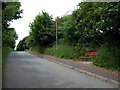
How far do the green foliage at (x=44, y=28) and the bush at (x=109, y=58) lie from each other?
57.1 feet

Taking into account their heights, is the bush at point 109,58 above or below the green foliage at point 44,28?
below

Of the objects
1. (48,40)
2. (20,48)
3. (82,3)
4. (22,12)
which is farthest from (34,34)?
(20,48)

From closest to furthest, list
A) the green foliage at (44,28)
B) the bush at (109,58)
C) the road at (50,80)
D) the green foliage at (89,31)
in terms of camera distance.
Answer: the road at (50,80)
the green foliage at (89,31)
the bush at (109,58)
the green foliage at (44,28)

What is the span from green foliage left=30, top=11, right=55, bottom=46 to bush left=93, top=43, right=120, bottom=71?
685 inches

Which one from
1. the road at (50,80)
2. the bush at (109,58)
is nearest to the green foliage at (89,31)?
the bush at (109,58)

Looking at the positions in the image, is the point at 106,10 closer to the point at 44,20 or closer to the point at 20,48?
the point at 44,20

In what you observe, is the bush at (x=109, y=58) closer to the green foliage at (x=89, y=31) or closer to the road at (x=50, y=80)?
the green foliage at (x=89, y=31)

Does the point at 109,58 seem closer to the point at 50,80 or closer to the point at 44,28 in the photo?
the point at 50,80

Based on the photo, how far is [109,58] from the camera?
8.88m

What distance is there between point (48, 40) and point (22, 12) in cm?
776

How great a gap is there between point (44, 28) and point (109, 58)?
1914cm

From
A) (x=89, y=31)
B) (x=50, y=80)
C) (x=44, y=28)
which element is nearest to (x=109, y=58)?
(x=89, y=31)

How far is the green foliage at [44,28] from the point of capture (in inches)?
1043

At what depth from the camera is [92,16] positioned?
42.3 feet
